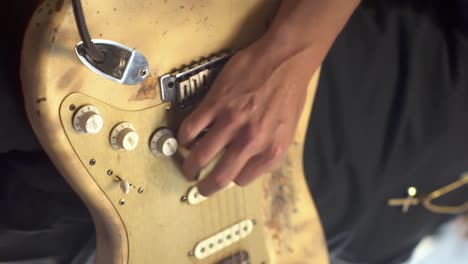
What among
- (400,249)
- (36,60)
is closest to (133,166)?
(36,60)

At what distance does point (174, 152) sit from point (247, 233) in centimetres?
19

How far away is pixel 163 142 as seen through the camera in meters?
0.61

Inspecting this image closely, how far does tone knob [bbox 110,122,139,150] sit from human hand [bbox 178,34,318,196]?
0.06 m

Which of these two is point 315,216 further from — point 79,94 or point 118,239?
point 79,94

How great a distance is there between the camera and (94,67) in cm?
53

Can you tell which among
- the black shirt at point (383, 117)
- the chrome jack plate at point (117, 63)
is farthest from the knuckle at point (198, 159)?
the black shirt at point (383, 117)

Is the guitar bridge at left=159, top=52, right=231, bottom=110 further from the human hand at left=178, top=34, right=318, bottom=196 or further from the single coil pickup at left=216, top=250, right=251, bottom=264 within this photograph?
the single coil pickup at left=216, top=250, right=251, bottom=264

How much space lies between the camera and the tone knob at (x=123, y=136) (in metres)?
0.57

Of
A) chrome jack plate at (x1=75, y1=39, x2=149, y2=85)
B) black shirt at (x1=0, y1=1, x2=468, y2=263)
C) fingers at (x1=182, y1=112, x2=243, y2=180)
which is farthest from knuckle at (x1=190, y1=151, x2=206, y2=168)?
black shirt at (x1=0, y1=1, x2=468, y2=263)

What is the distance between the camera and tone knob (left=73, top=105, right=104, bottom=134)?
53 centimetres

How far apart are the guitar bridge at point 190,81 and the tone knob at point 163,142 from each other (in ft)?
0.10

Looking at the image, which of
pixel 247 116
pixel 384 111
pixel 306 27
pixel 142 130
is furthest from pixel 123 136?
pixel 384 111

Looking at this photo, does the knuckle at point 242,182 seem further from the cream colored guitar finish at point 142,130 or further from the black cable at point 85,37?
the black cable at point 85,37

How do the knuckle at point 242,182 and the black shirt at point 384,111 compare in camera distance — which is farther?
the black shirt at point 384,111
